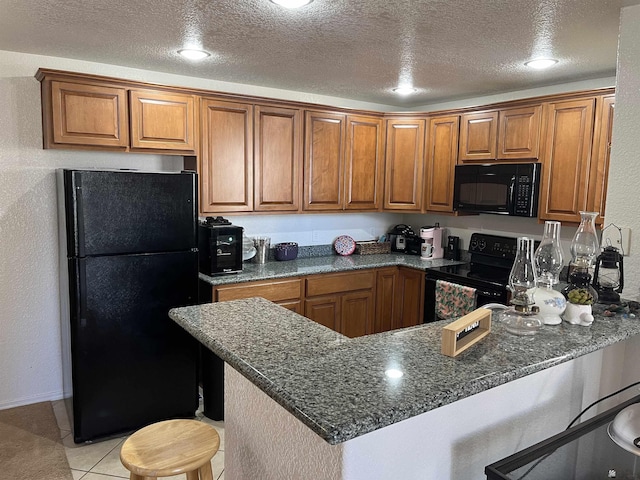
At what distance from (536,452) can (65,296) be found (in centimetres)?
305

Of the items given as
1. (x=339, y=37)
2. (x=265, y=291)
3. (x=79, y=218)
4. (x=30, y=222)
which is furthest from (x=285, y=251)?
(x=339, y=37)

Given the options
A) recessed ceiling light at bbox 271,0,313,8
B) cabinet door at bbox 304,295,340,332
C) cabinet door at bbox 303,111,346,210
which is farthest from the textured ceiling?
Answer: cabinet door at bbox 304,295,340,332

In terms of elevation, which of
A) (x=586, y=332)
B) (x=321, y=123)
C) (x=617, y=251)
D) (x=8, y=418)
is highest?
(x=321, y=123)

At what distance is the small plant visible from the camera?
176 centimetres

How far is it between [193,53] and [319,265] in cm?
181

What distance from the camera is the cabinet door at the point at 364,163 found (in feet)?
13.5

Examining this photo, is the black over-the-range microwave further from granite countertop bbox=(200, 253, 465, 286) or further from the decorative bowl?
the decorative bowl

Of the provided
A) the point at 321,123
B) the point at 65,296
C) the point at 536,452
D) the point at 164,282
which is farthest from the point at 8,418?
the point at 536,452

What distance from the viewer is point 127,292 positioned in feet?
9.45

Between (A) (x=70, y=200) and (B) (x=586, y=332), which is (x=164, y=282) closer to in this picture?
(A) (x=70, y=200)

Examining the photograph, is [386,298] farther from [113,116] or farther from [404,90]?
[113,116]

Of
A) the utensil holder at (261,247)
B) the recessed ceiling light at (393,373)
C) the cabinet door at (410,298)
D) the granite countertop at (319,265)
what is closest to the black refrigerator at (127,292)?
the granite countertop at (319,265)

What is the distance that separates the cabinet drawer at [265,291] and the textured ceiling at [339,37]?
1.45 metres

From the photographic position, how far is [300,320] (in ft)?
5.51
